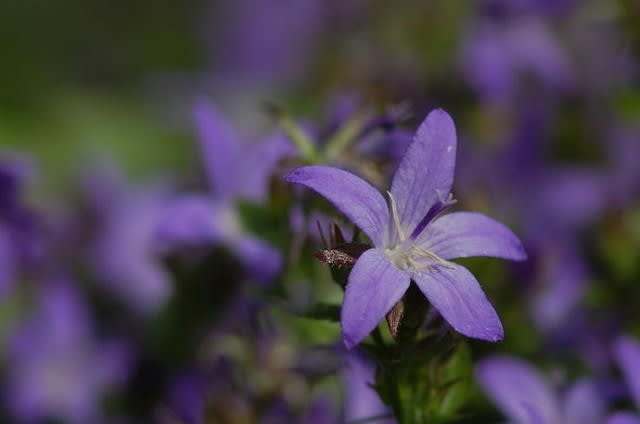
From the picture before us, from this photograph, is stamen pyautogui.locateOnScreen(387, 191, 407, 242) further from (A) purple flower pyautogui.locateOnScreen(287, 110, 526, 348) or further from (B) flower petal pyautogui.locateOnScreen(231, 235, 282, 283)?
(B) flower petal pyautogui.locateOnScreen(231, 235, 282, 283)

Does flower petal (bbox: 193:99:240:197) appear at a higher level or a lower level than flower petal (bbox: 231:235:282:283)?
higher

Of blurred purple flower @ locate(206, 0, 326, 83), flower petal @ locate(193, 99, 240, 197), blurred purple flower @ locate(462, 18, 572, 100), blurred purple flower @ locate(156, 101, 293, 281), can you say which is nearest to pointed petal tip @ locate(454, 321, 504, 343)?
blurred purple flower @ locate(156, 101, 293, 281)

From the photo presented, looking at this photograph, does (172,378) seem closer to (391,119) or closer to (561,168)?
(391,119)

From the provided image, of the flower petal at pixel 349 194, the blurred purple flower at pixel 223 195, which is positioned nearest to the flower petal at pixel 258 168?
the blurred purple flower at pixel 223 195

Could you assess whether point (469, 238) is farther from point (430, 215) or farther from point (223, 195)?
point (223, 195)

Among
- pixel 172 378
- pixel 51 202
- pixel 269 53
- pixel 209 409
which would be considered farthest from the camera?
pixel 269 53

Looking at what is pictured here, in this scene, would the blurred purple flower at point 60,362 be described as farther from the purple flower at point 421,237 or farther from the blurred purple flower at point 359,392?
the purple flower at point 421,237

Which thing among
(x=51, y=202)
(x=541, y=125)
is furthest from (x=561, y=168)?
(x=51, y=202)
